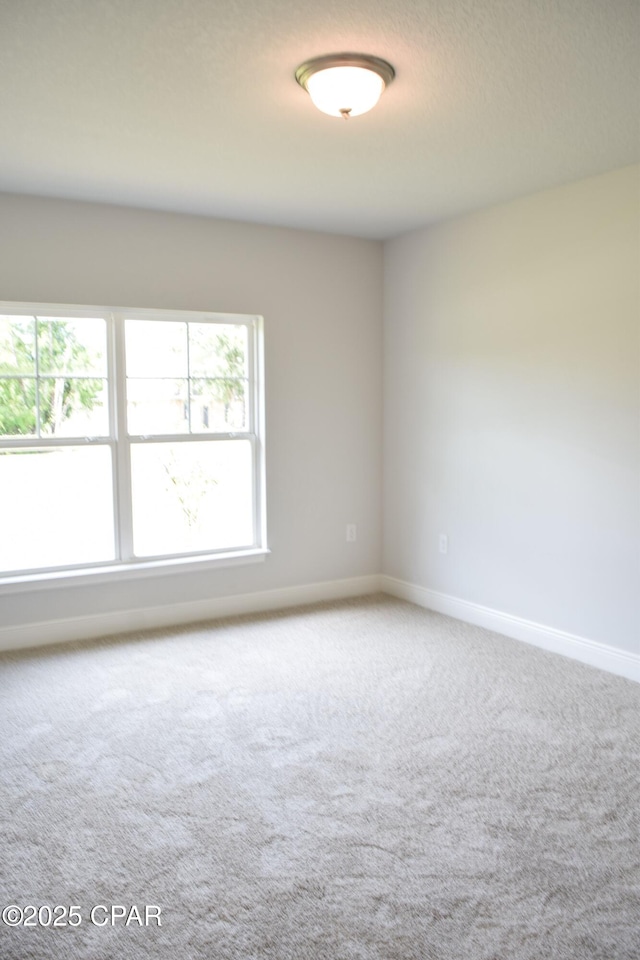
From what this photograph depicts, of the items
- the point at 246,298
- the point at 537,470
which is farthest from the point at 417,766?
the point at 246,298

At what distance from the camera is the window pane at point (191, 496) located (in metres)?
4.50

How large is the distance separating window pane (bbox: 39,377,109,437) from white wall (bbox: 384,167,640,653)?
205 centimetres

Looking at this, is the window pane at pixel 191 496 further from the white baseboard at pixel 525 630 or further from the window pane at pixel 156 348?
the white baseboard at pixel 525 630

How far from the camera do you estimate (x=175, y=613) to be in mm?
4574

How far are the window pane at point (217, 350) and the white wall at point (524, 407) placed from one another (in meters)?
1.12

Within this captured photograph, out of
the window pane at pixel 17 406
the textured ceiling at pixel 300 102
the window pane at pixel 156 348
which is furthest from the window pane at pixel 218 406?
the textured ceiling at pixel 300 102

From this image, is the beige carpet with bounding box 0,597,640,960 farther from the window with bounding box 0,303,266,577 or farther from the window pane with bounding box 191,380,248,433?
the window pane with bounding box 191,380,248,433

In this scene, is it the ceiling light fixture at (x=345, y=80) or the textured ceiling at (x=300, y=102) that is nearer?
the textured ceiling at (x=300, y=102)

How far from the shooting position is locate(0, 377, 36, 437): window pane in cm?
402

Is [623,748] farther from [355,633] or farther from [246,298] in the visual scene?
[246,298]

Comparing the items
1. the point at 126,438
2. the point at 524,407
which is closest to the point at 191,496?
the point at 126,438

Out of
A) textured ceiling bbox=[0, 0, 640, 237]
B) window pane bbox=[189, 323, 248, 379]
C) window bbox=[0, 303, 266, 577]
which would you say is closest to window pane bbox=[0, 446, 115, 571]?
window bbox=[0, 303, 266, 577]

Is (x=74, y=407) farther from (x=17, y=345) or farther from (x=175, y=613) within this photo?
(x=175, y=613)

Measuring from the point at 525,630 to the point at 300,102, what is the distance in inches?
119
